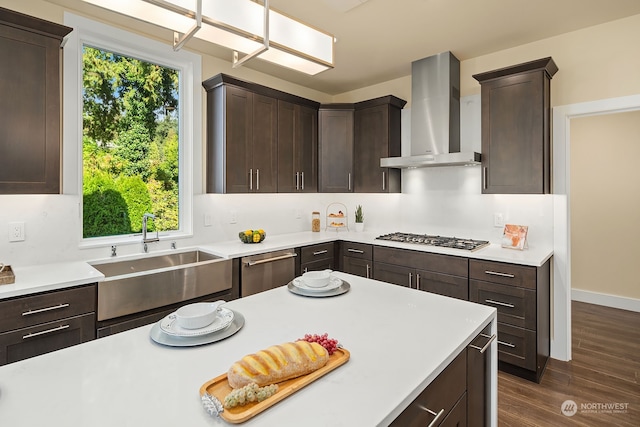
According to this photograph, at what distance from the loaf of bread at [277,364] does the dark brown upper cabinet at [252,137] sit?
7.82 feet

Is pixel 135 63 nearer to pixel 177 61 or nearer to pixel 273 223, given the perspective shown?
pixel 177 61

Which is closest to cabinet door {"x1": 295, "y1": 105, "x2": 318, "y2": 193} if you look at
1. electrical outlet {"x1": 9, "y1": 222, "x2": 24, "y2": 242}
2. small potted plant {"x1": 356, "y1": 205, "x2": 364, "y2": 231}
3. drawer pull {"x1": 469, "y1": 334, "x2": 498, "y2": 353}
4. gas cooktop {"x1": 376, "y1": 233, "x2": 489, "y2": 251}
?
small potted plant {"x1": 356, "y1": 205, "x2": 364, "y2": 231}

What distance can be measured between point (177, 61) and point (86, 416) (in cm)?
311

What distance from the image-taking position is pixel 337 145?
4027 millimetres

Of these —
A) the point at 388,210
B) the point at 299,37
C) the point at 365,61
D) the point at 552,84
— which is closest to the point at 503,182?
the point at 552,84

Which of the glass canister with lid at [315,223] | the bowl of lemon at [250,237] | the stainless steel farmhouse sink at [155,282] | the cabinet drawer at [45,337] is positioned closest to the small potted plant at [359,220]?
the glass canister with lid at [315,223]

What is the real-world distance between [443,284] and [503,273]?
0.50 meters

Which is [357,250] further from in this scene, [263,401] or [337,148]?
[263,401]

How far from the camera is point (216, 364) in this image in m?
0.97

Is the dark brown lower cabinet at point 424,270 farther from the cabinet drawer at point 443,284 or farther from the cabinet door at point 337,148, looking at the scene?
the cabinet door at point 337,148

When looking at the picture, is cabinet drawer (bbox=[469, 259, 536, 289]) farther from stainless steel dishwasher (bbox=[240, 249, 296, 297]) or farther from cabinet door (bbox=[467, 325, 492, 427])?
stainless steel dishwasher (bbox=[240, 249, 296, 297])

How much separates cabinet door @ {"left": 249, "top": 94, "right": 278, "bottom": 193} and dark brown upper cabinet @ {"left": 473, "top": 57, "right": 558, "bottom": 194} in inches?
77.3

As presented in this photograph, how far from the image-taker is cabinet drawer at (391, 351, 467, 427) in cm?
91

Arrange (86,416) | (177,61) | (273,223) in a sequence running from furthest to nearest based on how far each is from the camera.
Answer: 1. (273,223)
2. (177,61)
3. (86,416)
